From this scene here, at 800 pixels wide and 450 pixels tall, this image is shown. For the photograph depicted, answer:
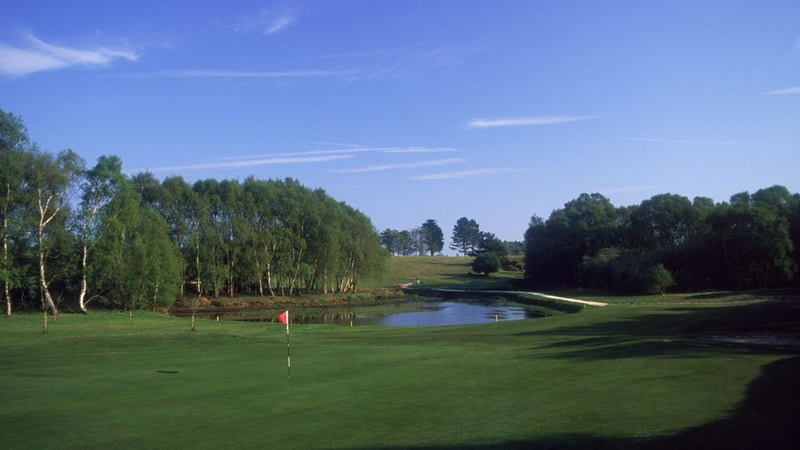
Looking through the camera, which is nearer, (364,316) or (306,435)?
(306,435)

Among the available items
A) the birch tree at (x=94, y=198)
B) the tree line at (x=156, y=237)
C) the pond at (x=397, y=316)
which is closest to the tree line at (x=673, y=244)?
the pond at (x=397, y=316)

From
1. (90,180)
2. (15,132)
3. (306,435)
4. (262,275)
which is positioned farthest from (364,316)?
(306,435)

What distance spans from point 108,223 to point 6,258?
9.94 m

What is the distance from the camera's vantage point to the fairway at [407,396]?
34.2 ft

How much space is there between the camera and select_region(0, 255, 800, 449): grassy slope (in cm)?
1042

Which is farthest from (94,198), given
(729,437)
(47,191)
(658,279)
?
(658,279)

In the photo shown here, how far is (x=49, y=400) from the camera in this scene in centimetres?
1472

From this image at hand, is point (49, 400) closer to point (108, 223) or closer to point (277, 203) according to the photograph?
point (108, 223)

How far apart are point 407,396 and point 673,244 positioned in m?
82.0

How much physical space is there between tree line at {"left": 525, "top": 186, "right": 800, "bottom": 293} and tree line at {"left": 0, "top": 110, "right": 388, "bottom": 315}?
3452 centimetres

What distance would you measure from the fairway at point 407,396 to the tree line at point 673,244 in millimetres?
52201

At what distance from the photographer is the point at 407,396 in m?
14.4

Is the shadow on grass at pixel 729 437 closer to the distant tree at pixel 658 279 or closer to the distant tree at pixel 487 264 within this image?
the distant tree at pixel 658 279

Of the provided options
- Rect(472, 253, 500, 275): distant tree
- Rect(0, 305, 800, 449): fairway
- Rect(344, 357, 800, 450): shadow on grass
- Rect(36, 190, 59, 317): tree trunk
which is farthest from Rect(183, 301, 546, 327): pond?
Rect(472, 253, 500, 275): distant tree
